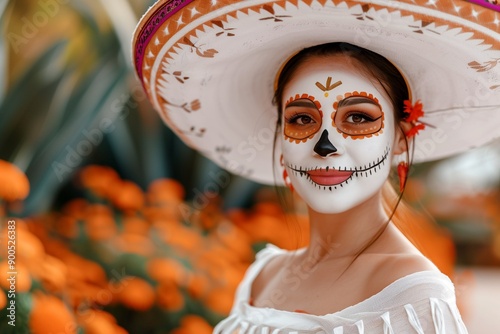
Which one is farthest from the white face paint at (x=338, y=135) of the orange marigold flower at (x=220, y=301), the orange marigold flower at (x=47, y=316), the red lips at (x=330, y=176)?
the orange marigold flower at (x=220, y=301)

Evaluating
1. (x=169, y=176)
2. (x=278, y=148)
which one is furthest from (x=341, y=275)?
(x=169, y=176)

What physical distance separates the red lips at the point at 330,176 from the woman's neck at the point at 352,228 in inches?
5.3

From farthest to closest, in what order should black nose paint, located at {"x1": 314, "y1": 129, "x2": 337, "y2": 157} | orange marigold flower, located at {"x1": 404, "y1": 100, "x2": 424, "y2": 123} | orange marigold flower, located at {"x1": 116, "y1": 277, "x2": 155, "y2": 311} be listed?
orange marigold flower, located at {"x1": 116, "y1": 277, "x2": 155, "y2": 311}, orange marigold flower, located at {"x1": 404, "y1": 100, "x2": 424, "y2": 123}, black nose paint, located at {"x1": 314, "y1": 129, "x2": 337, "y2": 157}

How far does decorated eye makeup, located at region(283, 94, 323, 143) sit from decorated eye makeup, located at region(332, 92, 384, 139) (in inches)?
1.6

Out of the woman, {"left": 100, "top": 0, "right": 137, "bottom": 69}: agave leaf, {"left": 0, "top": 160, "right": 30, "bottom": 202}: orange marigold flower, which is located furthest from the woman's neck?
{"left": 100, "top": 0, "right": 137, "bottom": 69}: agave leaf

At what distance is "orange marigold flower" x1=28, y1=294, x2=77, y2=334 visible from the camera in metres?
1.68

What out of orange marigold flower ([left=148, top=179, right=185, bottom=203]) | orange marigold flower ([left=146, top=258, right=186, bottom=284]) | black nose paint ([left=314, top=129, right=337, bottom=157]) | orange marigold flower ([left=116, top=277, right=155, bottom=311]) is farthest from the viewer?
orange marigold flower ([left=148, top=179, right=185, bottom=203])

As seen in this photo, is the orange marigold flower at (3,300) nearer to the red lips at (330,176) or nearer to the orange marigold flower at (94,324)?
the orange marigold flower at (94,324)

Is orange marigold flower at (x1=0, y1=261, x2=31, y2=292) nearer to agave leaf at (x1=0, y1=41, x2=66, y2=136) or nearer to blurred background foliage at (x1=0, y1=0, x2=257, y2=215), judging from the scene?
blurred background foliage at (x1=0, y1=0, x2=257, y2=215)

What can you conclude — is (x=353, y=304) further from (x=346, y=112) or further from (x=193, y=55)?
(x=193, y=55)

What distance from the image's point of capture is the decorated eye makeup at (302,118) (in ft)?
4.49

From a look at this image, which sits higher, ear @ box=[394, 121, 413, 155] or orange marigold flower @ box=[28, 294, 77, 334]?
ear @ box=[394, 121, 413, 155]

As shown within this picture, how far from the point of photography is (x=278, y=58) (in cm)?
149

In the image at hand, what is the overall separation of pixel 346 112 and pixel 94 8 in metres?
1.86
